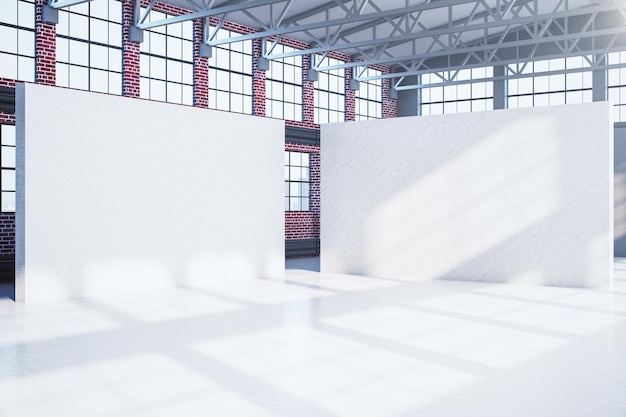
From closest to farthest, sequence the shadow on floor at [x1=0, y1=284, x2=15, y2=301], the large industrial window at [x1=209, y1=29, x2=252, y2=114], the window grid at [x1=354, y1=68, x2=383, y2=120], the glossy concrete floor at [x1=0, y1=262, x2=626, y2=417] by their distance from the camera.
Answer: the glossy concrete floor at [x1=0, y1=262, x2=626, y2=417], the shadow on floor at [x1=0, y1=284, x2=15, y2=301], the large industrial window at [x1=209, y1=29, x2=252, y2=114], the window grid at [x1=354, y1=68, x2=383, y2=120]

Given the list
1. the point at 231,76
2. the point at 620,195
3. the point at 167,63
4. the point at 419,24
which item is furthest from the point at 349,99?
the point at 620,195

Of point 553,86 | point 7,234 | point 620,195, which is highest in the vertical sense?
point 553,86

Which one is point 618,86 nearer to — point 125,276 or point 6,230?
point 125,276

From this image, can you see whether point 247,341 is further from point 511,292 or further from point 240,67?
point 240,67

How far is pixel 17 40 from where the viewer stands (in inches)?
451

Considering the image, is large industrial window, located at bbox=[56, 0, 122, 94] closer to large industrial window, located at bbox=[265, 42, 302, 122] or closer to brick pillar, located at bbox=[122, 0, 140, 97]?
brick pillar, located at bbox=[122, 0, 140, 97]

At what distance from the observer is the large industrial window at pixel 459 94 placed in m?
19.3

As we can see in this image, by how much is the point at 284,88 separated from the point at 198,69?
2807mm

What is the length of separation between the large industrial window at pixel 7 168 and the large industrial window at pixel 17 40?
3.10 ft

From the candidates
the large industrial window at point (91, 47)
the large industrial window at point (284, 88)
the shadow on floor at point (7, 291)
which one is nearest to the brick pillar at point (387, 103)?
the large industrial window at point (284, 88)

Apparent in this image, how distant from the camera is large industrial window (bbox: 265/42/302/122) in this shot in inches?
641

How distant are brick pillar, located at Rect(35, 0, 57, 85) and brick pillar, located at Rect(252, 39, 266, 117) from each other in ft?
16.5

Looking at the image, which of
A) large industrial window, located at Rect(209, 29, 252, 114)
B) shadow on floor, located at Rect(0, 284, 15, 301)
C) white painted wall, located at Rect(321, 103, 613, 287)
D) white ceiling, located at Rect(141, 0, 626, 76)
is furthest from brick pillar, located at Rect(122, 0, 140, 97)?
shadow on floor, located at Rect(0, 284, 15, 301)

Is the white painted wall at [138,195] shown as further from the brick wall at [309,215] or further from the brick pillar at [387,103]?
the brick pillar at [387,103]
